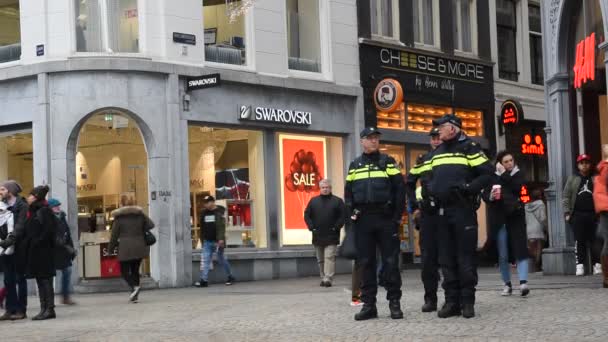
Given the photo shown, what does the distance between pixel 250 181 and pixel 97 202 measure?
3.89 metres

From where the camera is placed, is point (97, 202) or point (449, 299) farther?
point (97, 202)

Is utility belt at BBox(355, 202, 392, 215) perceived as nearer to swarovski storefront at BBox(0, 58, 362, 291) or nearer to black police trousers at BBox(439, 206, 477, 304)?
black police trousers at BBox(439, 206, 477, 304)

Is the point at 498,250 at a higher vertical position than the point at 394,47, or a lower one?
lower

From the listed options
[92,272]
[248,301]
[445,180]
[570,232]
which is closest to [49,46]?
[92,272]

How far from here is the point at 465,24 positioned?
109 feet

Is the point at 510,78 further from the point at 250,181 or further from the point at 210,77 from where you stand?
the point at 210,77

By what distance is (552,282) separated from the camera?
17.4m

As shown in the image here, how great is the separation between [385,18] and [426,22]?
6.65 ft

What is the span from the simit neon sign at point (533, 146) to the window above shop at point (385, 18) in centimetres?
618

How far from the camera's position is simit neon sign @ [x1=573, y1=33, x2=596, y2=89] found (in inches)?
748

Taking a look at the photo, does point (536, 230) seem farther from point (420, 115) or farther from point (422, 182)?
point (422, 182)

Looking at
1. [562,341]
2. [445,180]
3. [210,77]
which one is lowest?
[562,341]

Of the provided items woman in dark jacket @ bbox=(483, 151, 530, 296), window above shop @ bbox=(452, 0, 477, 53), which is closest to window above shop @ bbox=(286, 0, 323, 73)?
window above shop @ bbox=(452, 0, 477, 53)

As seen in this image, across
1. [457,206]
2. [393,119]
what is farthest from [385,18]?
[457,206]
